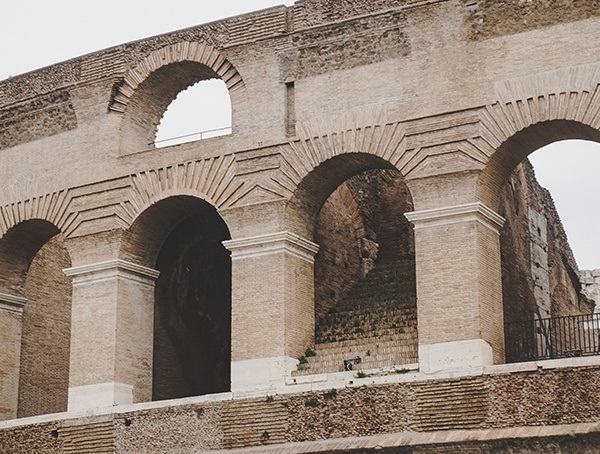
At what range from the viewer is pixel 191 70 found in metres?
18.1

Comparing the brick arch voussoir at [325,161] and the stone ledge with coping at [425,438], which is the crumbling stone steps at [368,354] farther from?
the brick arch voussoir at [325,161]

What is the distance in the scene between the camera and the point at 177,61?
58.4 ft

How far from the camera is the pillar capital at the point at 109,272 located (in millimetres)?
17594

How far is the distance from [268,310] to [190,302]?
3809 millimetres

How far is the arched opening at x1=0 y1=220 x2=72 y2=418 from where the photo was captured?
19328 millimetres

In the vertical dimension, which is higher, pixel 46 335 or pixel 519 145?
pixel 519 145

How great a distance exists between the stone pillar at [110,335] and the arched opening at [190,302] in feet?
1.81

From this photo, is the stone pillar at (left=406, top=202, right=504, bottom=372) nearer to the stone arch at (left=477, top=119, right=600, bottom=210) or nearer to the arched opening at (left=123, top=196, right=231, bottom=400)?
the stone arch at (left=477, top=119, right=600, bottom=210)

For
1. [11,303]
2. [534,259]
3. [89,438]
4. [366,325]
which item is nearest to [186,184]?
[366,325]

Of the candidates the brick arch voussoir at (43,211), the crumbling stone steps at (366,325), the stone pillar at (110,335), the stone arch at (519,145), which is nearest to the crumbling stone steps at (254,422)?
the crumbling stone steps at (366,325)

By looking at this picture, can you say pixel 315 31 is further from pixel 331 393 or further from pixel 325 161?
pixel 331 393

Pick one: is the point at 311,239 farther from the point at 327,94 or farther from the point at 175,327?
the point at 175,327

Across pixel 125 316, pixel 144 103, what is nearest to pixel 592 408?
pixel 125 316

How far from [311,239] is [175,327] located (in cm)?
344
